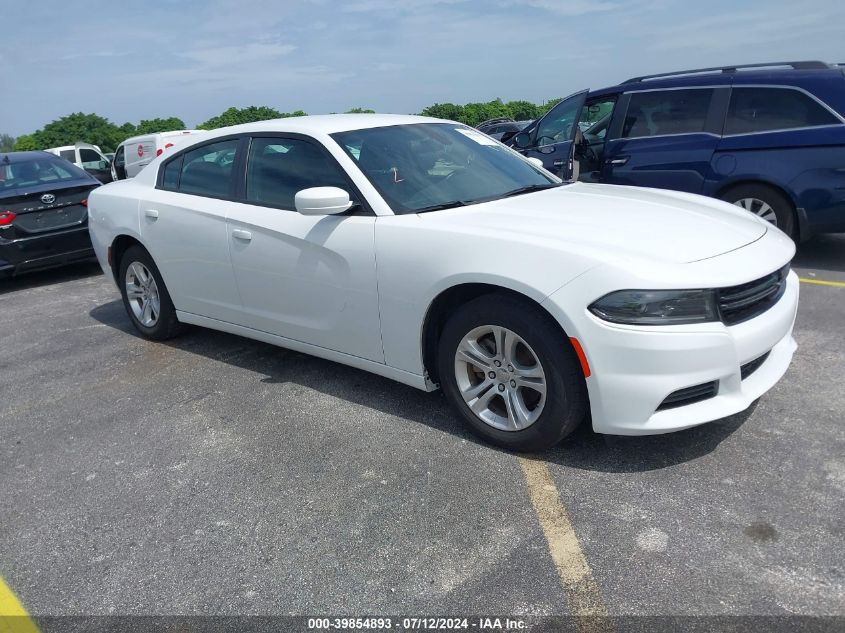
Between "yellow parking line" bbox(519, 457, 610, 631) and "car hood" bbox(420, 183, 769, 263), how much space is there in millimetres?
1031

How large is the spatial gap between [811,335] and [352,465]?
3.29 m

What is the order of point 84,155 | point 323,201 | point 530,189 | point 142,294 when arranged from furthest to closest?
point 84,155 → point 142,294 → point 530,189 → point 323,201

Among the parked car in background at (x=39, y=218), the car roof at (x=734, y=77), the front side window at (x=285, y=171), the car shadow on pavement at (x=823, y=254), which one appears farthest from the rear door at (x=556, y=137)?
the parked car in background at (x=39, y=218)

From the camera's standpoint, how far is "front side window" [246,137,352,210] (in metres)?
3.94

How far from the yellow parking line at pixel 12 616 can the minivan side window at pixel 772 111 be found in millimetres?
6615

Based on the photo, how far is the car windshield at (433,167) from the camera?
12.3ft

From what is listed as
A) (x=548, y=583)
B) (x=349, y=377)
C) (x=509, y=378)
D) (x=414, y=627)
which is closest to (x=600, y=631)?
(x=548, y=583)

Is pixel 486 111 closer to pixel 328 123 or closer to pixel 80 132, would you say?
pixel 80 132

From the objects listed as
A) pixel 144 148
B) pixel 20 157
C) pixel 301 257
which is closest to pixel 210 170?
pixel 301 257

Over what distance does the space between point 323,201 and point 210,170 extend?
147 centimetres

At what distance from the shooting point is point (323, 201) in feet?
11.7

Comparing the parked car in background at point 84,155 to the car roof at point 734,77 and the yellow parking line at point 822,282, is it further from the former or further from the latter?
the yellow parking line at point 822,282

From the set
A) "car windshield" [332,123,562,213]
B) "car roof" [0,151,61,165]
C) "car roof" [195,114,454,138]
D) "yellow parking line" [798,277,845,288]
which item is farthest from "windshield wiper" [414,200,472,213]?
"car roof" [0,151,61,165]

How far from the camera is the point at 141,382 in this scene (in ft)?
15.1
